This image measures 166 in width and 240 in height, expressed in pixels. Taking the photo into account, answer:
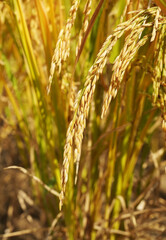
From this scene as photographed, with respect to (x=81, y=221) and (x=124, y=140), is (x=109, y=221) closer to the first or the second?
(x=81, y=221)

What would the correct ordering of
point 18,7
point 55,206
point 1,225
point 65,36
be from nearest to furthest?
point 65,36 → point 18,7 → point 55,206 → point 1,225

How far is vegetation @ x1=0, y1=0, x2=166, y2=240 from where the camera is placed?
56cm

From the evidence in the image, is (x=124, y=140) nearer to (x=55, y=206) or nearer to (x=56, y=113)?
(x=56, y=113)

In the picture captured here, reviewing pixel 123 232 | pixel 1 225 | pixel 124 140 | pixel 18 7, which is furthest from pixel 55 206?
pixel 18 7

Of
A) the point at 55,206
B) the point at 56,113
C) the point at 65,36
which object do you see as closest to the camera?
the point at 65,36

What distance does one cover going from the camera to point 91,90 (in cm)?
53

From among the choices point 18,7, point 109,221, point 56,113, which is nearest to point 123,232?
point 109,221

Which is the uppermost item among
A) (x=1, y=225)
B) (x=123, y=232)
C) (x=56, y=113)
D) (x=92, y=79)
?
(x=92, y=79)

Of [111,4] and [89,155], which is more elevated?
[111,4]

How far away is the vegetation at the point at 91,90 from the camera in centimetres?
56

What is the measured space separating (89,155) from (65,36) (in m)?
0.55

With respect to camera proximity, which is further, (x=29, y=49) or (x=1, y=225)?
(x=1, y=225)

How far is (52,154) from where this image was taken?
3.17ft

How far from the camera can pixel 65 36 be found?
→ 1.83ft
